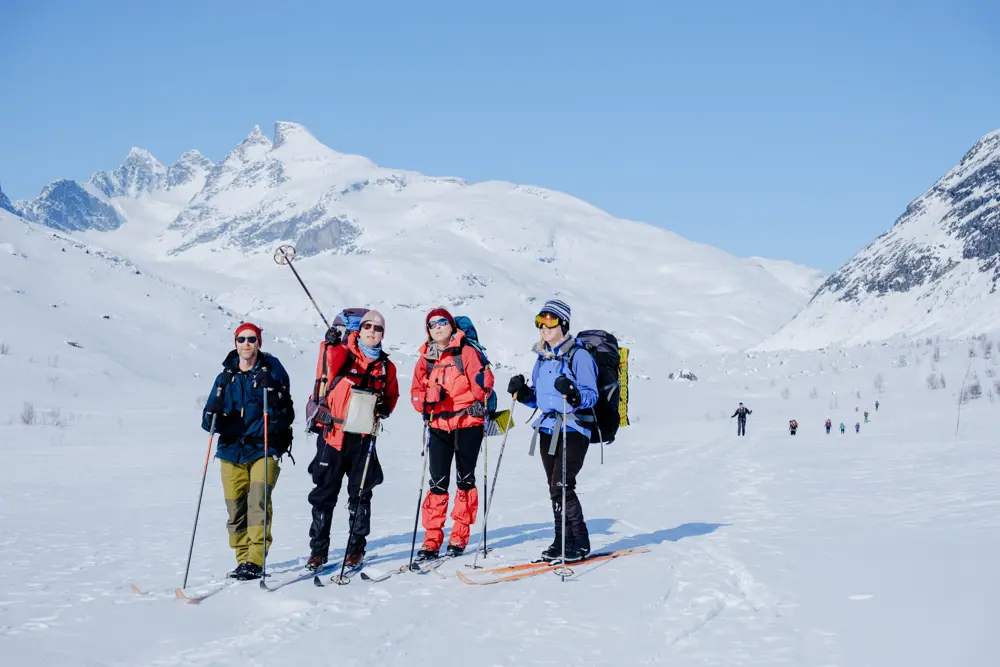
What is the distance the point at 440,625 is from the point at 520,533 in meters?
3.66

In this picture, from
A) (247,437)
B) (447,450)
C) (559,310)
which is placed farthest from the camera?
(447,450)

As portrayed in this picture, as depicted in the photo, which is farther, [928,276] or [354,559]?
[928,276]

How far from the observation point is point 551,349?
7156 mm

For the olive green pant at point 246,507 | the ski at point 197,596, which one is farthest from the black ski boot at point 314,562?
the ski at point 197,596

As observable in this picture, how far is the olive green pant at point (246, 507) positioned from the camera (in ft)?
21.2

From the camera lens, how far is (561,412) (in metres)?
7.08

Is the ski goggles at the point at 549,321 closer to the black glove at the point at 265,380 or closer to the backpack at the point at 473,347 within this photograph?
the backpack at the point at 473,347

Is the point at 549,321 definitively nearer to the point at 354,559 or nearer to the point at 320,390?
the point at 320,390

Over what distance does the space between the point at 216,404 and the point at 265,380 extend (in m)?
0.41

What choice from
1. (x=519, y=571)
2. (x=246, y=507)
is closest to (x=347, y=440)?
(x=246, y=507)

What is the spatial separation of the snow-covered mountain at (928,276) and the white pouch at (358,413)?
59049 mm

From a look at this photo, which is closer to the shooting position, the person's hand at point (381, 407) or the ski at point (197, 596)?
the ski at point (197, 596)

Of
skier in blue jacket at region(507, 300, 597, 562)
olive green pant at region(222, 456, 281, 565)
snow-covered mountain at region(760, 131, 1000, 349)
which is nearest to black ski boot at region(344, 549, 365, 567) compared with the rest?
olive green pant at region(222, 456, 281, 565)

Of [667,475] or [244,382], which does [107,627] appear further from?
[667,475]
